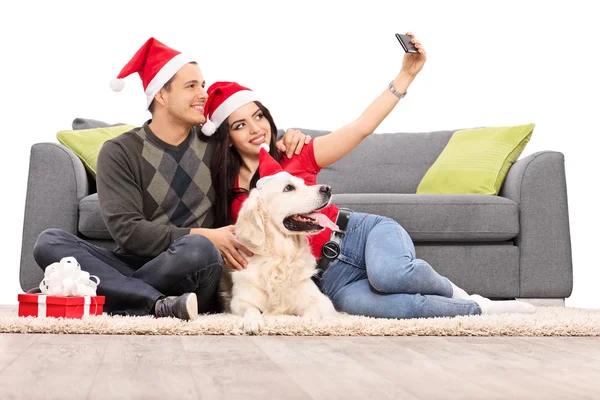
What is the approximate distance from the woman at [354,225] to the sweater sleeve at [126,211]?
0.25 metres

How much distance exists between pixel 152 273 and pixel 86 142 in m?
1.52

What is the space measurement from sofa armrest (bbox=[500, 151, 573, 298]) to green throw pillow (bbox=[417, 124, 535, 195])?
180mm

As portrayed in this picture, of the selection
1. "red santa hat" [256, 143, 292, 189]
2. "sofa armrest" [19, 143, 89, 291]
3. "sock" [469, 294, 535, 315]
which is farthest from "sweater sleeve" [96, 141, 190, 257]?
"sock" [469, 294, 535, 315]

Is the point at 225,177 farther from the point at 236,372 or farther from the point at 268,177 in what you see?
the point at 236,372

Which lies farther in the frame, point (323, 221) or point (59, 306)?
point (323, 221)

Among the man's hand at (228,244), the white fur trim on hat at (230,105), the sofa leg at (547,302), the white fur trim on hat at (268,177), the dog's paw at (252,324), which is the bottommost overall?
the sofa leg at (547,302)

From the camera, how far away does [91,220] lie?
3551mm

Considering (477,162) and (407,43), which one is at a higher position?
(407,43)

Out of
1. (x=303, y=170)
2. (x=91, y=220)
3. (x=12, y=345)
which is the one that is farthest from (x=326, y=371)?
(x=91, y=220)

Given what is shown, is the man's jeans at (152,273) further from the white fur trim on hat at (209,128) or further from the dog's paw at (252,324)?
the white fur trim on hat at (209,128)

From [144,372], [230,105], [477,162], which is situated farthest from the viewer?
[477,162]

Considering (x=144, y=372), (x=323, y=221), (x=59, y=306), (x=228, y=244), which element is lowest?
(x=59, y=306)

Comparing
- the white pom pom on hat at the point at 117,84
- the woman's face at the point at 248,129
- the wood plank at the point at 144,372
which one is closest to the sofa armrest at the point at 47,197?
the white pom pom on hat at the point at 117,84

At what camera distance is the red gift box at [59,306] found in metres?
2.36
